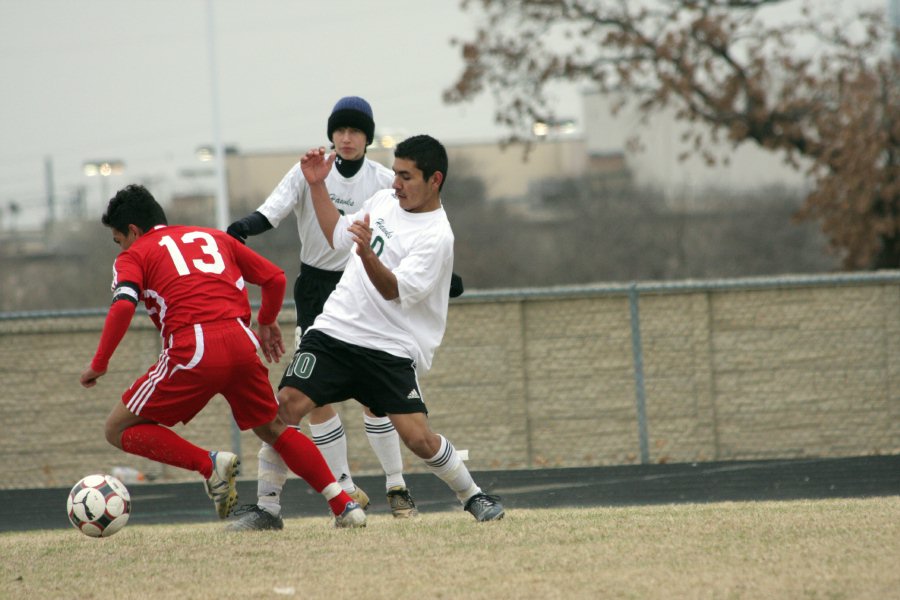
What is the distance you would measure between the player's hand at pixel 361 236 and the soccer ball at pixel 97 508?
5.83ft

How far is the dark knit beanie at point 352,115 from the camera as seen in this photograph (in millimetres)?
6797

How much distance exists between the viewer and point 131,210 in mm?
6051

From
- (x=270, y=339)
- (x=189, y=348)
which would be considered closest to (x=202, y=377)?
(x=189, y=348)

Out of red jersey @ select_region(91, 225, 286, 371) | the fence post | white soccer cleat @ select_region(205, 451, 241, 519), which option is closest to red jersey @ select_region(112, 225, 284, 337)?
red jersey @ select_region(91, 225, 286, 371)

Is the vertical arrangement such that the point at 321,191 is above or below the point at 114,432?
above

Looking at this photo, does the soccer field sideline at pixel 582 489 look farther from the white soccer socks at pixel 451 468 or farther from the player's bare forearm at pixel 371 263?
the player's bare forearm at pixel 371 263

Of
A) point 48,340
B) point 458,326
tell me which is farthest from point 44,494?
point 458,326

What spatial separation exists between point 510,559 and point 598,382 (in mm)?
6846

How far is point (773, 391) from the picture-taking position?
11750mm

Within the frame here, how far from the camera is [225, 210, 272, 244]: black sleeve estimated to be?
21.1 ft

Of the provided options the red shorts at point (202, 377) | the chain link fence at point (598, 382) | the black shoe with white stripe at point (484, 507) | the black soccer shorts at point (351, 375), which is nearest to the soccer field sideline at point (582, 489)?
the chain link fence at point (598, 382)

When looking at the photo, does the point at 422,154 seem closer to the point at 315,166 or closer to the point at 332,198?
the point at 315,166

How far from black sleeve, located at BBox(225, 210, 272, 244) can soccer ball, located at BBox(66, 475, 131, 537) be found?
56.1 inches

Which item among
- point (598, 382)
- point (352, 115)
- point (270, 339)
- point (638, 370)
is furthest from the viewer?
point (598, 382)
